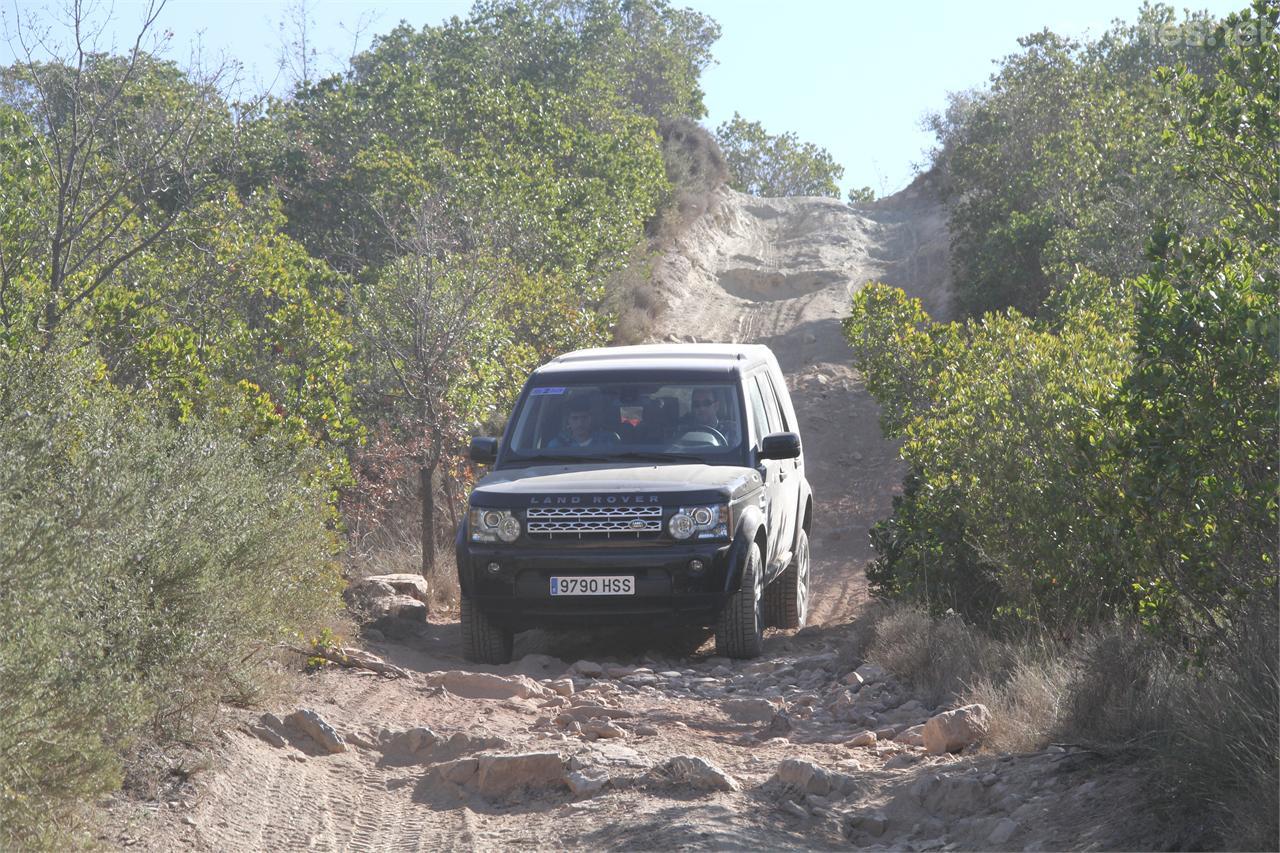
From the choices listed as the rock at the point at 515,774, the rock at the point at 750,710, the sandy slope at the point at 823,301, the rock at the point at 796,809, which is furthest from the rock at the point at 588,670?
the sandy slope at the point at 823,301

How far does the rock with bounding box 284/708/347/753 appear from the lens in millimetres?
6484

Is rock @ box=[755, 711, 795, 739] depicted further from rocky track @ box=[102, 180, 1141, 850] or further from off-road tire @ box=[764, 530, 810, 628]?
off-road tire @ box=[764, 530, 810, 628]

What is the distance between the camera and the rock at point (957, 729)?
6262mm

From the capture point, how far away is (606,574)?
27.4 feet

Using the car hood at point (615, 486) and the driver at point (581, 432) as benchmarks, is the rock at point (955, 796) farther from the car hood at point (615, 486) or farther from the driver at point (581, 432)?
the driver at point (581, 432)

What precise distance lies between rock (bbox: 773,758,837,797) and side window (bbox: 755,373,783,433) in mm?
4427

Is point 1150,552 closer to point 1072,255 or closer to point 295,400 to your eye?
point 295,400

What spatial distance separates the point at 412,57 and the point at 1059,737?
39.0 m

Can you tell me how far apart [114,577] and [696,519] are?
384 centimetres

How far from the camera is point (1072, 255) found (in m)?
20.8

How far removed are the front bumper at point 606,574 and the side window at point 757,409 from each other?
52.1 inches

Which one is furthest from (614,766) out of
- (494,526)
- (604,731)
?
(494,526)

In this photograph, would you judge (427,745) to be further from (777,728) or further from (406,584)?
(406,584)

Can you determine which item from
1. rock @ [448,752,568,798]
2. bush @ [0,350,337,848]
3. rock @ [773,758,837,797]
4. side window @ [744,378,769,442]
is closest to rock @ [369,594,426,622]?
bush @ [0,350,337,848]
